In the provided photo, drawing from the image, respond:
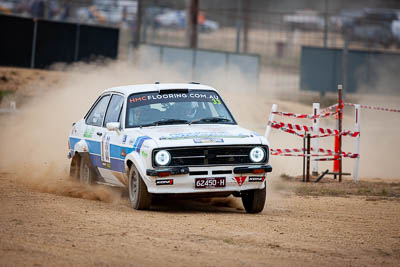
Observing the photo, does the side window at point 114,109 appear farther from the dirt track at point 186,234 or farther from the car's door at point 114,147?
the dirt track at point 186,234

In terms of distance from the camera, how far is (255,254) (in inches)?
287

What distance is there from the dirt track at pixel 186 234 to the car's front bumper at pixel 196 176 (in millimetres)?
330

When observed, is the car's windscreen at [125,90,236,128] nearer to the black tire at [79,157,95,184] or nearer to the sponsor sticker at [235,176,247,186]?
the sponsor sticker at [235,176,247,186]

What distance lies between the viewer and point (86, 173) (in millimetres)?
11750

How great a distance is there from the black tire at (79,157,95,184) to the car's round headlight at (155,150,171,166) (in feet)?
7.91

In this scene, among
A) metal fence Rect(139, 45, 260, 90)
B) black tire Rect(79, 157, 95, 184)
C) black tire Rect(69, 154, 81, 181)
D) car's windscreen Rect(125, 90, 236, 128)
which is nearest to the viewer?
car's windscreen Rect(125, 90, 236, 128)

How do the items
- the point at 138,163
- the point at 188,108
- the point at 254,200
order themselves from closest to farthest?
the point at 138,163 < the point at 254,200 < the point at 188,108

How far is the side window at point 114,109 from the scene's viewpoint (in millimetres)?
10804

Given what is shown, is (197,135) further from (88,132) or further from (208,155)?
(88,132)

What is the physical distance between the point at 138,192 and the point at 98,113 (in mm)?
2258

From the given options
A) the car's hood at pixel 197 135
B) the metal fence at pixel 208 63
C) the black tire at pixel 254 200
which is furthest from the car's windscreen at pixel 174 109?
the metal fence at pixel 208 63

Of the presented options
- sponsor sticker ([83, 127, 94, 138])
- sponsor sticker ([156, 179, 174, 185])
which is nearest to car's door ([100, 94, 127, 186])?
sponsor sticker ([83, 127, 94, 138])

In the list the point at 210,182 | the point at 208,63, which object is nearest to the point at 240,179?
the point at 210,182

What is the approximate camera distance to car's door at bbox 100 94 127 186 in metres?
10.3
